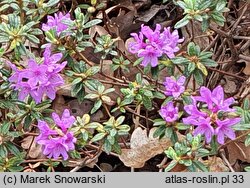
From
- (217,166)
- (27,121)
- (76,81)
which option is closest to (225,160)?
(217,166)

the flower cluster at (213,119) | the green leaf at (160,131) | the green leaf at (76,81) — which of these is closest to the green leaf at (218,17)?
the flower cluster at (213,119)

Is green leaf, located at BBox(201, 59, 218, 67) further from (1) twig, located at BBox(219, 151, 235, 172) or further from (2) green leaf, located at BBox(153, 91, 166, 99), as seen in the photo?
(1) twig, located at BBox(219, 151, 235, 172)

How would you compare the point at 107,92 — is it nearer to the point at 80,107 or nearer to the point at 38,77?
the point at 38,77

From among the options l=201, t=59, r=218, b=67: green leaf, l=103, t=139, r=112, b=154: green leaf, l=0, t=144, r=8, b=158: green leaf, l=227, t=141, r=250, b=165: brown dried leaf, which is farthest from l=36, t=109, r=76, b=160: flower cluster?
l=227, t=141, r=250, b=165: brown dried leaf

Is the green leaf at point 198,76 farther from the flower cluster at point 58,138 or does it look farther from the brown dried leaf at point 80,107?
the brown dried leaf at point 80,107
